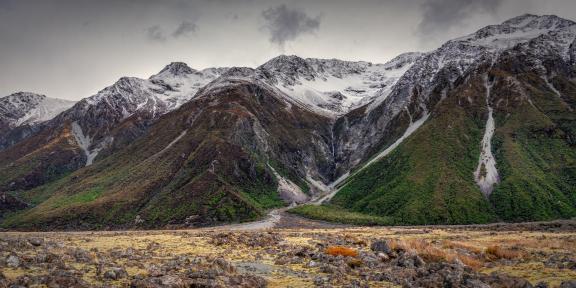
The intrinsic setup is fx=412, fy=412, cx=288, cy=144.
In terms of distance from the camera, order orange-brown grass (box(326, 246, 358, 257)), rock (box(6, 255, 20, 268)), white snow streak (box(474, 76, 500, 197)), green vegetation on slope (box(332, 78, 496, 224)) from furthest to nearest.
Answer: white snow streak (box(474, 76, 500, 197)) < green vegetation on slope (box(332, 78, 496, 224)) < orange-brown grass (box(326, 246, 358, 257)) < rock (box(6, 255, 20, 268))

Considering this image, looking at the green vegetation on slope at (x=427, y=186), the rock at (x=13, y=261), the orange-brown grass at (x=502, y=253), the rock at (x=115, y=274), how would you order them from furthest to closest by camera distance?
1. the green vegetation on slope at (x=427, y=186)
2. the orange-brown grass at (x=502, y=253)
3. the rock at (x=13, y=261)
4. the rock at (x=115, y=274)

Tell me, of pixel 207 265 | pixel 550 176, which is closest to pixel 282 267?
pixel 207 265

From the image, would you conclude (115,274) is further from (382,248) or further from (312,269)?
(382,248)

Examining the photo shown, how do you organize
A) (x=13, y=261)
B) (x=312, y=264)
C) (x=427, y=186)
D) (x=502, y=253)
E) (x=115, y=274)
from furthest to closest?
(x=427, y=186)
(x=502, y=253)
(x=312, y=264)
(x=13, y=261)
(x=115, y=274)

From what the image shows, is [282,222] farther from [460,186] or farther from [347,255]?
[347,255]

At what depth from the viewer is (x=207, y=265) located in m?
30.7

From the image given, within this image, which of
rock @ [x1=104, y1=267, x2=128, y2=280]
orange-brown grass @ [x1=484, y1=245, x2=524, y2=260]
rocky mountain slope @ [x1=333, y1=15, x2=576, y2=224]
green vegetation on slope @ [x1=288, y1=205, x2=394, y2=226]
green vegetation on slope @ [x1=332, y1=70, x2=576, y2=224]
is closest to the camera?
rock @ [x1=104, y1=267, x2=128, y2=280]

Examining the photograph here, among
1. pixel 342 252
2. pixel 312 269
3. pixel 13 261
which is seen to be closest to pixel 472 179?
pixel 342 252

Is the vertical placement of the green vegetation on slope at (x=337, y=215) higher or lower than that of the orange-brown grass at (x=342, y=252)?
lower

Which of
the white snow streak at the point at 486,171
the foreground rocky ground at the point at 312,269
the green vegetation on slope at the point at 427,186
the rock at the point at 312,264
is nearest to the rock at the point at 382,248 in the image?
the foreground rocky ground at the point at 312,269

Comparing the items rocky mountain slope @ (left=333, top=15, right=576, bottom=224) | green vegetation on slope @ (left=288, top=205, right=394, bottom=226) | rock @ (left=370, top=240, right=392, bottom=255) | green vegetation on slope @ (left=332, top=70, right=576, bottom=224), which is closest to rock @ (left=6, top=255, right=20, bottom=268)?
rock @ (left=370, top=240, right=392, bottom=255)

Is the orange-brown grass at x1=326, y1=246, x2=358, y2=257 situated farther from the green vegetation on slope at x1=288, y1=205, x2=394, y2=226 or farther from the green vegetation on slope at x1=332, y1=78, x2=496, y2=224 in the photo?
the green vegetation on slope at x1=332, y1=78, x2=496, y2=224

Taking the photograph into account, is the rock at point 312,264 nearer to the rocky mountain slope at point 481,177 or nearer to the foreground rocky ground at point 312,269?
the foreground rocky ground at point 312,269

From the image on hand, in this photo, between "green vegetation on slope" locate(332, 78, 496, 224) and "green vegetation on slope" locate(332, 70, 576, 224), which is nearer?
"green vegetation on slope" locate(332, 70, 576, 224)
